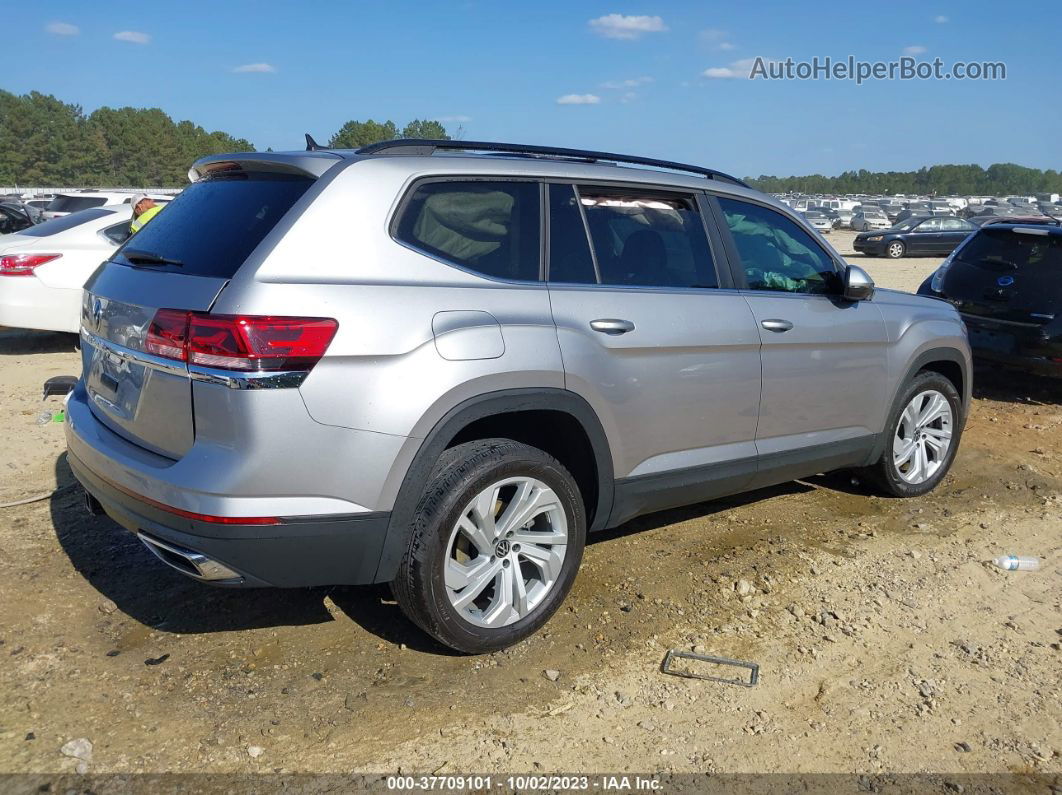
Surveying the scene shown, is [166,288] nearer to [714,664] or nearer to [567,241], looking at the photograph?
[567,241]

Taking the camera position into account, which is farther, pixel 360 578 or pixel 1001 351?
pixel 1001 351

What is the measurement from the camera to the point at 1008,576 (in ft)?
14.7

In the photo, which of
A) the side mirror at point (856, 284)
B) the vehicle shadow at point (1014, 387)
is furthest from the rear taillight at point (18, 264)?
the vehicle shadow at point (1014, 387)

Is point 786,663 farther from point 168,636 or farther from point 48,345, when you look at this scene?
point 48,345

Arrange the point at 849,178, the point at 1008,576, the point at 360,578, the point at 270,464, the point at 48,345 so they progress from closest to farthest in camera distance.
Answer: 1. the point at 270,464
2. the point at 360,578
3. the point at 1008,576
4. the point at 48,345
5. the point at 849,178

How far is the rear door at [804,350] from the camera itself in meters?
4.46

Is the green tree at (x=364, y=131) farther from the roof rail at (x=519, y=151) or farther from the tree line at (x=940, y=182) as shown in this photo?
the tree line at (x=940, y=182)

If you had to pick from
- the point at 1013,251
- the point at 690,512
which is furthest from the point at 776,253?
the point at 1013,251

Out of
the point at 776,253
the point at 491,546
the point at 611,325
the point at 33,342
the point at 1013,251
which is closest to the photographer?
the point at 491,546

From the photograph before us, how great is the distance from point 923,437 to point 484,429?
130 inches

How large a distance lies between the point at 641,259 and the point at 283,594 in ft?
7.19

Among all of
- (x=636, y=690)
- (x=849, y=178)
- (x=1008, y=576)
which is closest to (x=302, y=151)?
(x=636, y=690)

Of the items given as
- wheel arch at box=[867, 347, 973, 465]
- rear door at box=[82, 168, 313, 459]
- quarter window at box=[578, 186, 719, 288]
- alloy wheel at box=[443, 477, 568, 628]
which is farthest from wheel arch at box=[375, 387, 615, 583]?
wheel arch at box=[867, 347, 973, 465]

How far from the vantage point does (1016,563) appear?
4582mm
